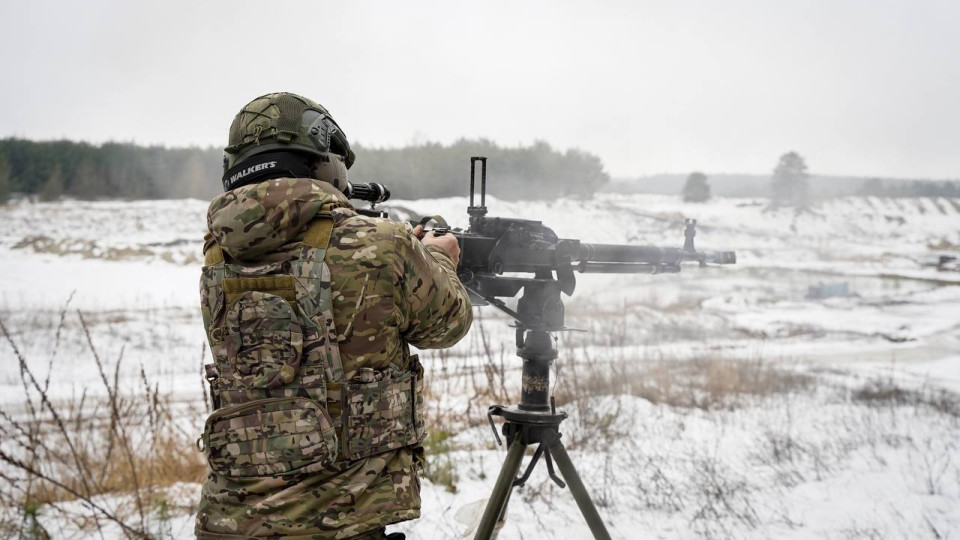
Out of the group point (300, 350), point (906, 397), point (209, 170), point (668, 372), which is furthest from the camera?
point (209, 170)

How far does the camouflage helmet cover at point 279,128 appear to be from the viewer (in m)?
2.03

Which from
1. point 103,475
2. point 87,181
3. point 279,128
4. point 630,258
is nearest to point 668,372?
point 630,258

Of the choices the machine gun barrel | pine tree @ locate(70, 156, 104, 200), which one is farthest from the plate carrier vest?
pine tree @ locate(70, 156, 104, 200)

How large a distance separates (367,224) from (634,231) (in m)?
25.4

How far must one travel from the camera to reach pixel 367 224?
6.39 ft

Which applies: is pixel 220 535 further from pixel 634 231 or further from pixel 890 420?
pixel 634 231

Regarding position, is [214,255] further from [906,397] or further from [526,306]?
[906,397]

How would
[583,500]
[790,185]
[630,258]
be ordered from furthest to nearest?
[790,185]
[630,258]
[583,500]

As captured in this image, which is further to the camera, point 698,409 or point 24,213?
point 24,213

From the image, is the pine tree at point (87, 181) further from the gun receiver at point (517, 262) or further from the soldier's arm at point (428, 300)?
the soldier's arm at point (428, 300)

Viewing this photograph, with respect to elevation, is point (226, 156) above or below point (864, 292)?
above

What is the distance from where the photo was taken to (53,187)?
17.5m

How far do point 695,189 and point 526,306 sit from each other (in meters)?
33.0

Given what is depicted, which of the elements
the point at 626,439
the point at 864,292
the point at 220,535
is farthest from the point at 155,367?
the point at 864,292
